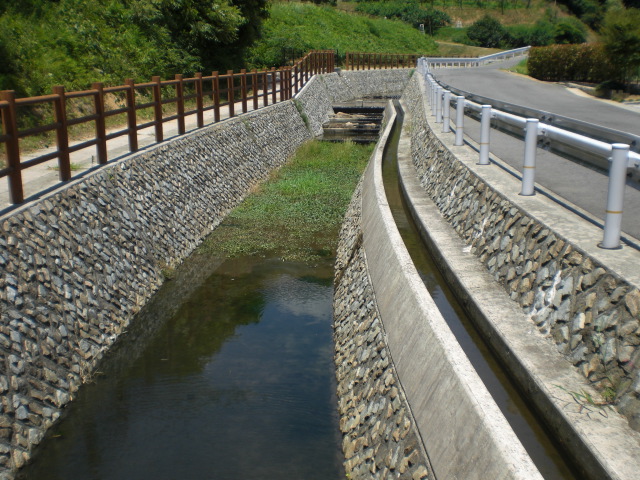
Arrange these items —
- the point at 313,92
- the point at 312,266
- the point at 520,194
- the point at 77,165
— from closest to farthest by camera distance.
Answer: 1. the point at 520,194
2. the point at 77,165
3. the point at 312,266
4. the point at 313,92

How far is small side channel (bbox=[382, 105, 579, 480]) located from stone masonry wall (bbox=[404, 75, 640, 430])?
0.51 metres

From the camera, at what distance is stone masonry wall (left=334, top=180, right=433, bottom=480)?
5180 mm

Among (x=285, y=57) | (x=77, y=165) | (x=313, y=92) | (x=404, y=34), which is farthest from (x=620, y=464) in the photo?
(x=404, y=34)

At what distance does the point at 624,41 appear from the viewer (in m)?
29.8

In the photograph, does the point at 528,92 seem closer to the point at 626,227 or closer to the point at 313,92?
the point at 313,92

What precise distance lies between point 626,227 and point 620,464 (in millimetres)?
2771

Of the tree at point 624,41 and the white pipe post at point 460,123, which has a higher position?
the tree at point 624,41

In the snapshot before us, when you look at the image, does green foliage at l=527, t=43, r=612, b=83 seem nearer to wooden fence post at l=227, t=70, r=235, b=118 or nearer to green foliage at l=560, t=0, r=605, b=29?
wooden fence post at l=227, t=70, r=235, b=118

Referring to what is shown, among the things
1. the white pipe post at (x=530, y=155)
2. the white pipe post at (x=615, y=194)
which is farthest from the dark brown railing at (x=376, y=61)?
the white pipe post at (x=615, y=194)

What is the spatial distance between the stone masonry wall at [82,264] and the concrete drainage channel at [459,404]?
3.43 meters

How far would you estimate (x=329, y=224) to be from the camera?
579 inches

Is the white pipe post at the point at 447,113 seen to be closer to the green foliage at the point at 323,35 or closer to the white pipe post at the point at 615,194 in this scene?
the white pipe post at the point at 615,194

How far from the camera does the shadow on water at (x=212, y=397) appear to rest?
6465 millimetres

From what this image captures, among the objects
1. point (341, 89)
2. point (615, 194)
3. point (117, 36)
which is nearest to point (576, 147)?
point (615, 194)
